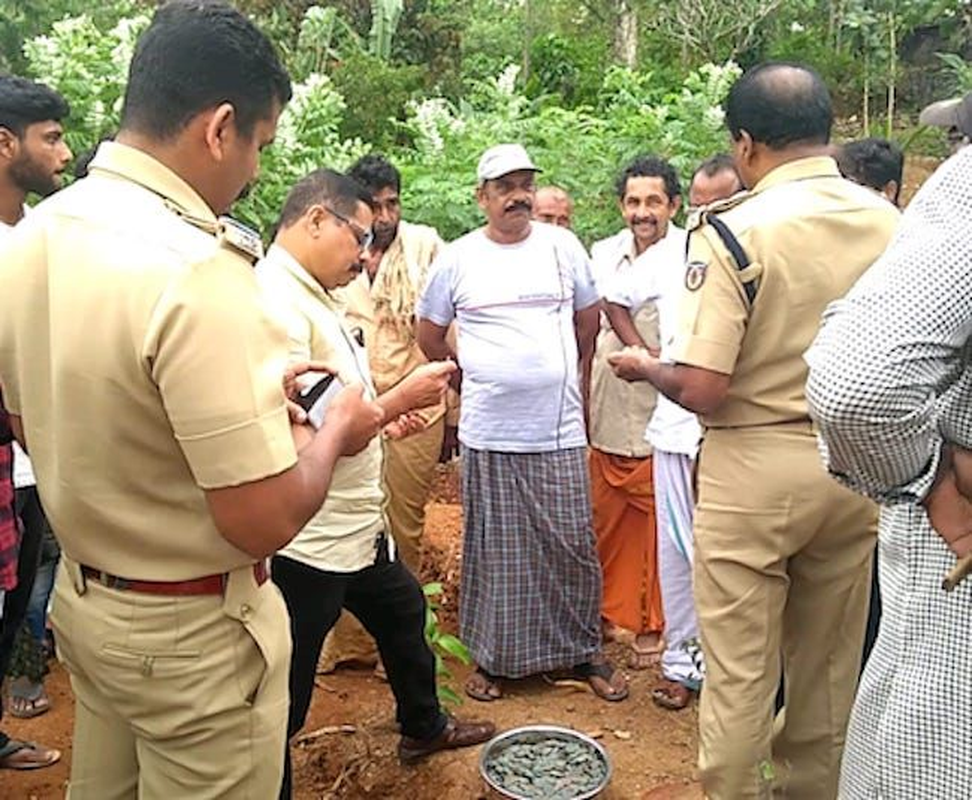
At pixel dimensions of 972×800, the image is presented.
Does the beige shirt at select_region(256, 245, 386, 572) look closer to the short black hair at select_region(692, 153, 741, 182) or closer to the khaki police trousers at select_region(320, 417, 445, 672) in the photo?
the khaki police trousers at select_region(320, 417, 445, 672)

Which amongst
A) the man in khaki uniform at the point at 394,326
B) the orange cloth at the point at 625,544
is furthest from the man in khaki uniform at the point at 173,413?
the orange cloth at the point at 625,544

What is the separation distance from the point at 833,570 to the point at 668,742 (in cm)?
120

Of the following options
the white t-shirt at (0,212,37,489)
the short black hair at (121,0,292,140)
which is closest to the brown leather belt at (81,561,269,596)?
the short black hair at (121,0,292,140)

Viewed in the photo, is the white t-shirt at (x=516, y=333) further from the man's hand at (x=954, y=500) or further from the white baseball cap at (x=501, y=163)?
the man's hand at (x=954, y=500)

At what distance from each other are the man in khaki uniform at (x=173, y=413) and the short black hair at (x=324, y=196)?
1.01 metres

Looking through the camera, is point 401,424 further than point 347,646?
No

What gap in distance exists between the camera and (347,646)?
4.28 meters

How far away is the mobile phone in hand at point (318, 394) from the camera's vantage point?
2.43 metres

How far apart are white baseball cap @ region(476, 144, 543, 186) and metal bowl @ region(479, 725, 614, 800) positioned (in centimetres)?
189

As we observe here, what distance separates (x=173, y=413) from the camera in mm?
1722

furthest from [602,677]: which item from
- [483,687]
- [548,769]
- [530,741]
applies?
[548,769]

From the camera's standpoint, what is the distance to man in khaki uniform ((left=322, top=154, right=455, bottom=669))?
4359mm

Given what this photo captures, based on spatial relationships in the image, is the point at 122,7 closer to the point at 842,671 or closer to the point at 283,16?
the point at 283,16

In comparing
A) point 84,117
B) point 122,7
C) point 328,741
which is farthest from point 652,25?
point 328,741
